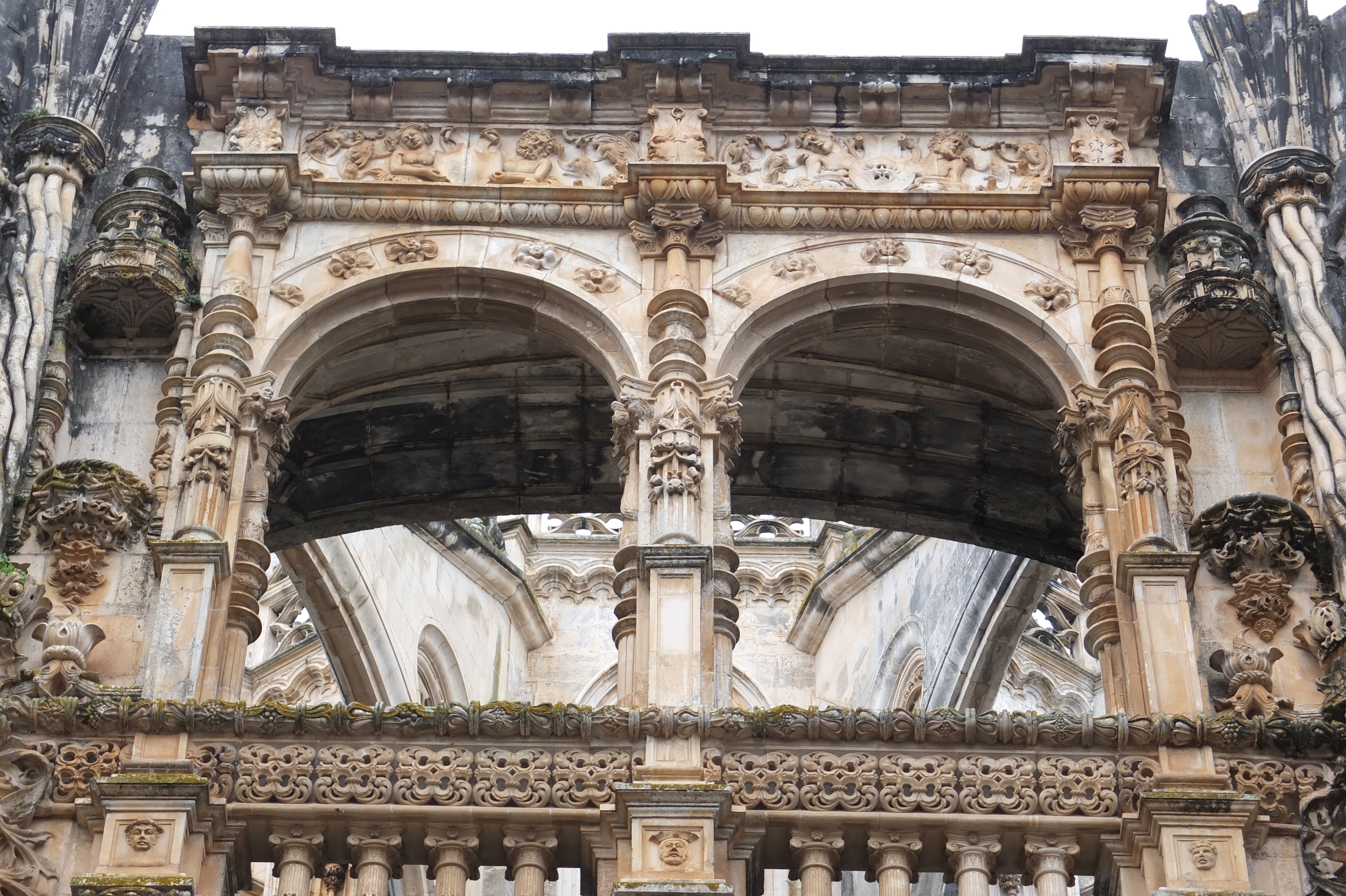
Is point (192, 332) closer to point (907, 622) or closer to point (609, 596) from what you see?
point (907, 622)

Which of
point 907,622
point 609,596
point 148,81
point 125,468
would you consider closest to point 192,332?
point 125,468

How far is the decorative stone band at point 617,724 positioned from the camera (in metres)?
16.0

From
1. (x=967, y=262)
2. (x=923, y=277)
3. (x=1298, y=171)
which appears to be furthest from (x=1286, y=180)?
(x=923, y=277)

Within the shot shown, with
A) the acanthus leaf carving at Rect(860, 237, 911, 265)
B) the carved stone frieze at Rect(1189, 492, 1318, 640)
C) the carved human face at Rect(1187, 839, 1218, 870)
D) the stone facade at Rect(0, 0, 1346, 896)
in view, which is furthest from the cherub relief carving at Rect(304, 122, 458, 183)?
the carved human face at Rect(1187, 839, 1218, 870)

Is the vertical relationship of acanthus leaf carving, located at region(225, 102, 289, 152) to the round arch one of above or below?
above

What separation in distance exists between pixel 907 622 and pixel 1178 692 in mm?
11598

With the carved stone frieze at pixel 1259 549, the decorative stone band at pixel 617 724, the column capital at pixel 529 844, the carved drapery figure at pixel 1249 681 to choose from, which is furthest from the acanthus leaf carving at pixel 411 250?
the carved drapery figure at pixel 1249 681

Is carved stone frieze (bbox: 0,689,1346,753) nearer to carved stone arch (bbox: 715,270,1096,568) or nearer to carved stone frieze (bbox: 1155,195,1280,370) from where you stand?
carved stone arch (bbox: 715,270,1096,568)

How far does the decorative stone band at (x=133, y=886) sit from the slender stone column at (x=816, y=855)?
334 centimetres

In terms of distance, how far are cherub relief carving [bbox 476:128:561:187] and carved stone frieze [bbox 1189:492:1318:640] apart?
515 centimetres

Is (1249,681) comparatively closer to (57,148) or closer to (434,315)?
(434,315)

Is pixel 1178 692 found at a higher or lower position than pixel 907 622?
lower

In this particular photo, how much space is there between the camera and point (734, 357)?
1830cm

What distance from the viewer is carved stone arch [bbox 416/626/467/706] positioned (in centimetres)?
2841
